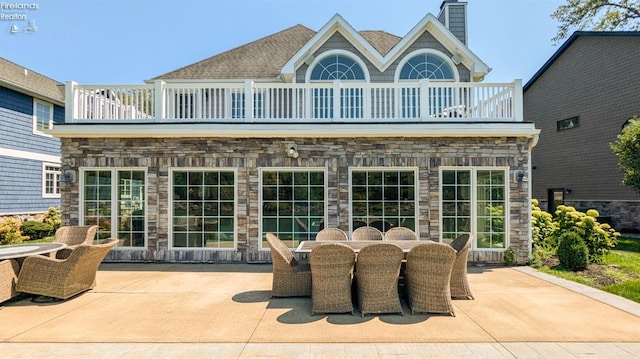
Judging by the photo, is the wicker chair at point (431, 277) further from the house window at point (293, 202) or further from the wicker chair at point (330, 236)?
the house window at point (293, 202)

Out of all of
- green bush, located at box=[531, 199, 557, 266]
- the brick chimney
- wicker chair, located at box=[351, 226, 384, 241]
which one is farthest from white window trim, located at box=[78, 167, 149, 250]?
the brick chimney

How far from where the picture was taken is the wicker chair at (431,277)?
453 centimetres

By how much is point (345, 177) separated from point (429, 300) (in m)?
3.70

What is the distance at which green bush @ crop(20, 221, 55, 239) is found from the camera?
12656 mm

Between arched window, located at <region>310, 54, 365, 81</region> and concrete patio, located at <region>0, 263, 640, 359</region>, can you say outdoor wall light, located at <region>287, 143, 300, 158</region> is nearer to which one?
concrete patio, located at <region>0, 263, 640, 359</region>

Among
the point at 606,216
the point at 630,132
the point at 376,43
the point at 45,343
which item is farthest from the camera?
the point at 606,216

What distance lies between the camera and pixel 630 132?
11.6 meters

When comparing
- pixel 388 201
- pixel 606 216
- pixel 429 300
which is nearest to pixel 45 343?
pixel 429 300

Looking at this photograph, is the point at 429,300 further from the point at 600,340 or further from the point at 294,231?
the point at 294,231

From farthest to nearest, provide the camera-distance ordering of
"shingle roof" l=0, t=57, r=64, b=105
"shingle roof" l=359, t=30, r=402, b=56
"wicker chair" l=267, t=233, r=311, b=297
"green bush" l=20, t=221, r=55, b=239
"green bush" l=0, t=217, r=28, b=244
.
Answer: "shingle roof" l=0, t=57, r=64, b=105 < "shingle roof" l=359, t=30, r=402, b=56 < "green bush" l=20, t=221, r=55, b=239 < "green bush" l=0, t=217, r=28, b=244 < "wicker chair" l=267, t=233, r=311, b=297

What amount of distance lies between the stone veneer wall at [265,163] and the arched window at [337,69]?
13.2ft

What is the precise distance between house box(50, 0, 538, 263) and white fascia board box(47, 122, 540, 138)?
2 cm

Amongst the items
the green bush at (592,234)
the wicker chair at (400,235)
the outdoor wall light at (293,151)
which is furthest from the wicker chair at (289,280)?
the green bush at (592,234)

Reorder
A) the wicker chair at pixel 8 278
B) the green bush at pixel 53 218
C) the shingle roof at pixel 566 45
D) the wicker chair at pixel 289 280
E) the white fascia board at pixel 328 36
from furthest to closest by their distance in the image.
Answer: the shingle roof at pixel 566 45 → the green bush at pixel 53 218 → the white fascia board at pixel 328 36 → the wicker chair at pixel 289 280 → the wicker chair at pixel 8 278
